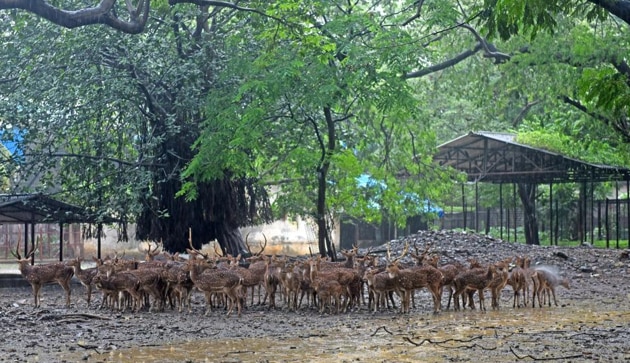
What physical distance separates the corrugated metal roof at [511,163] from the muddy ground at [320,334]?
1111cm

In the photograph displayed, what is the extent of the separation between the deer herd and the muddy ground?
33 centimetres

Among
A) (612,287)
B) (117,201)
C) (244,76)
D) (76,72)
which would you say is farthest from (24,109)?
(612,287)

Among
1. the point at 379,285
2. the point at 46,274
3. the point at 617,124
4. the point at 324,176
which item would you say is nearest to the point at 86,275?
the point at 46,274

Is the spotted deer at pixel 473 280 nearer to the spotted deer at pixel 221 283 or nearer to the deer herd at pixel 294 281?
the deer herd at pixel 294 281

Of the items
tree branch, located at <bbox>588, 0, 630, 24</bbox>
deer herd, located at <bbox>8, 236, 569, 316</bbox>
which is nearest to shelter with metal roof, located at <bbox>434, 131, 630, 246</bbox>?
deer herd, located at <bbox>8, 236, 569, 316</bbox>

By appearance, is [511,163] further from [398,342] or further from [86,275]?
[398,342]

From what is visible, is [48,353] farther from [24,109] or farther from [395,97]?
[395,97]

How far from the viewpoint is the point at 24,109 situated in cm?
2012

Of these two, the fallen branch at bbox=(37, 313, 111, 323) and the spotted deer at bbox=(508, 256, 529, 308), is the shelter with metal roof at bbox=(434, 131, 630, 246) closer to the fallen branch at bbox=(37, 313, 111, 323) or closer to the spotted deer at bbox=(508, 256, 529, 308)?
the spotted deer at bbox=(508, 256, 529, 308)

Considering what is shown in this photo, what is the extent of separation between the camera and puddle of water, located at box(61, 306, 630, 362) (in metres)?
11.1

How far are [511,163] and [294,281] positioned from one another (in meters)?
16.7

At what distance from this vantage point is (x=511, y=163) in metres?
31.6

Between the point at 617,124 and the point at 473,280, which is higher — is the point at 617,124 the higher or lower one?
the higher one

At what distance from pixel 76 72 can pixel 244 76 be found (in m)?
3.60
